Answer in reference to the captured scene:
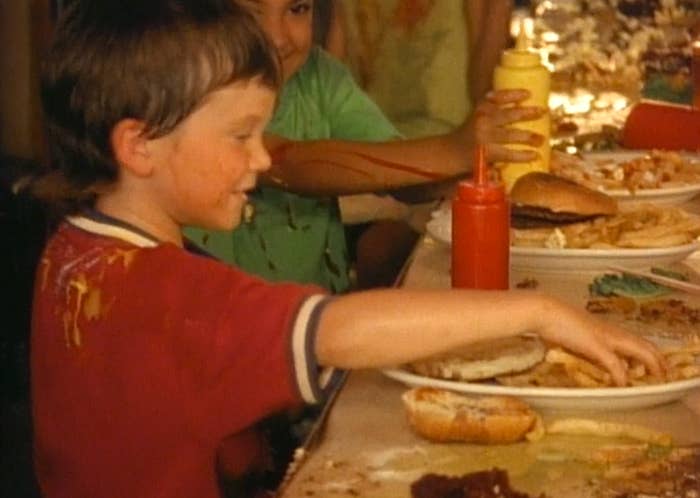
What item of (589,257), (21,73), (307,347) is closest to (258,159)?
(307,347)

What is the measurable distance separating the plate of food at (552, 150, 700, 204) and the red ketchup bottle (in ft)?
1.78

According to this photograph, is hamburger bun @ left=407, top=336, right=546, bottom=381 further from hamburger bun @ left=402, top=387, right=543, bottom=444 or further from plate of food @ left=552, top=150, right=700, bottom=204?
plate of food @ left=552, top=150, right=700, bottom=204

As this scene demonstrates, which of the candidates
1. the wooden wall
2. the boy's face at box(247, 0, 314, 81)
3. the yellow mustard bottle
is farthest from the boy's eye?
the wooden wall

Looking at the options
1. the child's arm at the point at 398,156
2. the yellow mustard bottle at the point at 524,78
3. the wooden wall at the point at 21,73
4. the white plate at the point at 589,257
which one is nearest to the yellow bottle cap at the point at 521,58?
the yellow mustard bottle at the point at 524,78

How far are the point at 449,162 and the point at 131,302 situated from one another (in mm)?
774

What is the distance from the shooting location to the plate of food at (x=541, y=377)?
4.23 ft

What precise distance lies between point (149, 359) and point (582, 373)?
37 cm

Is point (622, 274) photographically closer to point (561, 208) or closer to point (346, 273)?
point (561, 208)

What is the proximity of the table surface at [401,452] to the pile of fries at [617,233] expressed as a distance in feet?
1.46

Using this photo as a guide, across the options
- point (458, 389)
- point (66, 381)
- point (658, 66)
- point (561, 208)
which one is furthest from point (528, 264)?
point (658, 66)

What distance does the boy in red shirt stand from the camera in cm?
120

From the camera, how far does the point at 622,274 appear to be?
175 cm

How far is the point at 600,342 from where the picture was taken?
1275 mm

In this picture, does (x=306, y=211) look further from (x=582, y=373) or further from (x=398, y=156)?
(x=582, y=373)
